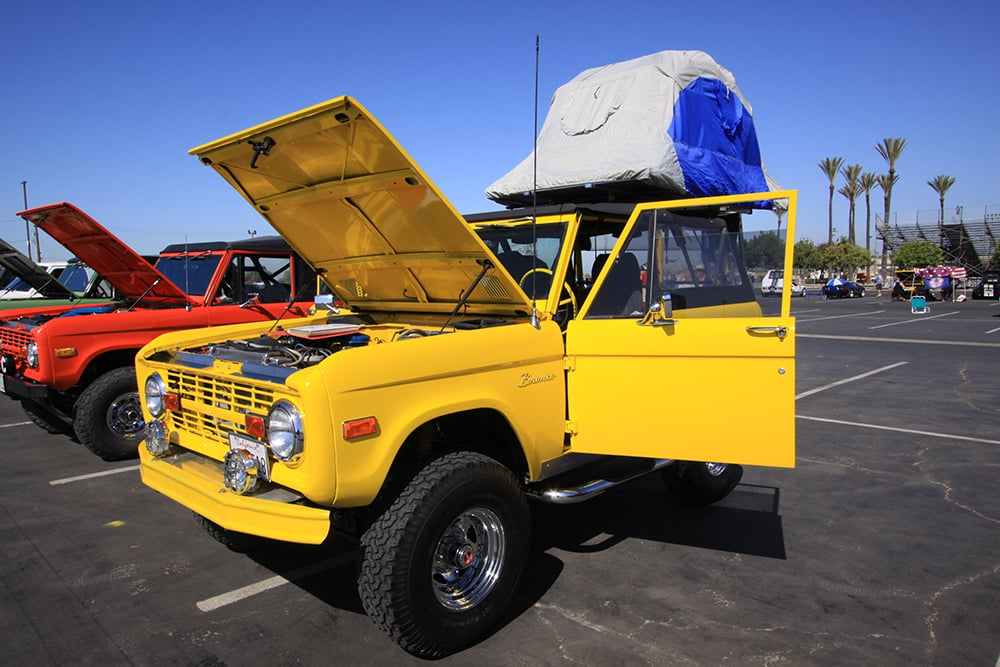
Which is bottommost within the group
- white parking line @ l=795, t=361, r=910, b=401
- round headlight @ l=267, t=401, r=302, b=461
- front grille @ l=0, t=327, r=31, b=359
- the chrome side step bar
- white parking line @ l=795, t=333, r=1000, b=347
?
white parking line @ l=795, t=361, r=910, b=401

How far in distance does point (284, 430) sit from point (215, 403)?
0.75 metres

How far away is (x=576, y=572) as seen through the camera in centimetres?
395

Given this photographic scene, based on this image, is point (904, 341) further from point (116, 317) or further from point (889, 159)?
point (889, 159)

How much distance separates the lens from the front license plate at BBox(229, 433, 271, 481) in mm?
2996

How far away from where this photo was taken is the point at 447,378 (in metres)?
3.16

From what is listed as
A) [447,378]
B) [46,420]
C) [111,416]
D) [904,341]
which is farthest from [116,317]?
[904,341]

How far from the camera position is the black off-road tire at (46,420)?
7164 mm

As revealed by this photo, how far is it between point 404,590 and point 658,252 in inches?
90.0

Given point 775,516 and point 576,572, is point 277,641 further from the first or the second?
point 775,516

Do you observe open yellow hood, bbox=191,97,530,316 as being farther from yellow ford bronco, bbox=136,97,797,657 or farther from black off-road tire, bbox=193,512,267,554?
black off-road tire, bbox=193,512,267,554

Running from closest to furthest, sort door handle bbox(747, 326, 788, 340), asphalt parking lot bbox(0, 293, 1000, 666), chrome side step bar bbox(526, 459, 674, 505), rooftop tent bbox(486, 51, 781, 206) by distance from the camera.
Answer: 1. asphalt parking lot bbox(0, 293, 1000, 666)
2. door handle bbox(747, 326, 788, 340)
3. chrome side step bar bbox(526, 459, 674, 505)
4. rooftop tent bbox(486, 51, 781, 206)

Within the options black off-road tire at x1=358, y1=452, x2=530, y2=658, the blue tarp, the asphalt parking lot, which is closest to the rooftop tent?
the blue tarp

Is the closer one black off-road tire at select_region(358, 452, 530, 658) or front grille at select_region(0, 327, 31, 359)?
black off-road tire at select_region(358, 452, 530, 658)

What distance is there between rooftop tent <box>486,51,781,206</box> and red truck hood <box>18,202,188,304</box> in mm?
3830
